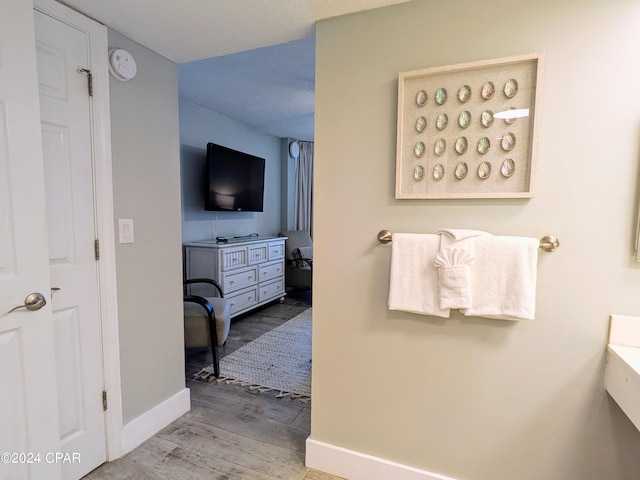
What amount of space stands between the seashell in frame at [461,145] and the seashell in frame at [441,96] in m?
0.16

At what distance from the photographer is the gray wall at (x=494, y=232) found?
111cm

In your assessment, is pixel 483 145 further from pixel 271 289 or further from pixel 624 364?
pixel 271 289

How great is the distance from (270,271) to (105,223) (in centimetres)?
271

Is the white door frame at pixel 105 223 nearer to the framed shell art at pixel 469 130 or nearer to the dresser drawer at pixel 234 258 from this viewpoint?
the framed shell art at pixel 469 130

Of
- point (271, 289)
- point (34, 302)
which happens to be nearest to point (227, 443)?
point (34, 302)

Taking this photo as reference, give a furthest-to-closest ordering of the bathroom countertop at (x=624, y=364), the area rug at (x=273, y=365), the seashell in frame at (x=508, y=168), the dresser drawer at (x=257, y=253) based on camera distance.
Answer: the dresser drawer at (x=257, y=253)
the area rug at (x=273, y=365)
the seashell in frame at (x=508, y=168)
the bathroom countertop at (x=624, y=364)

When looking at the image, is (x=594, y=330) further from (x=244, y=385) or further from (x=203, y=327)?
(x=203, y=327)

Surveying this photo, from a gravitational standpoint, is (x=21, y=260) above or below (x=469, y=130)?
below

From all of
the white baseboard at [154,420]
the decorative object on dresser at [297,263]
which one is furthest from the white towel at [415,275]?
the decorative object on dresser at [297,263]

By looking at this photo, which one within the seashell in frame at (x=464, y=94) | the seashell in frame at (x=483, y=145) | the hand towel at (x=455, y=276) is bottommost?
the hand towel at (x=455, y=276)

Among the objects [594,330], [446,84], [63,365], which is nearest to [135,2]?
[446,84]

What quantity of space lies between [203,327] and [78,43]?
185 centimetres

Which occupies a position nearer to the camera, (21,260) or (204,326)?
(21,260)

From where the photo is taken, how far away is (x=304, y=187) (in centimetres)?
561
